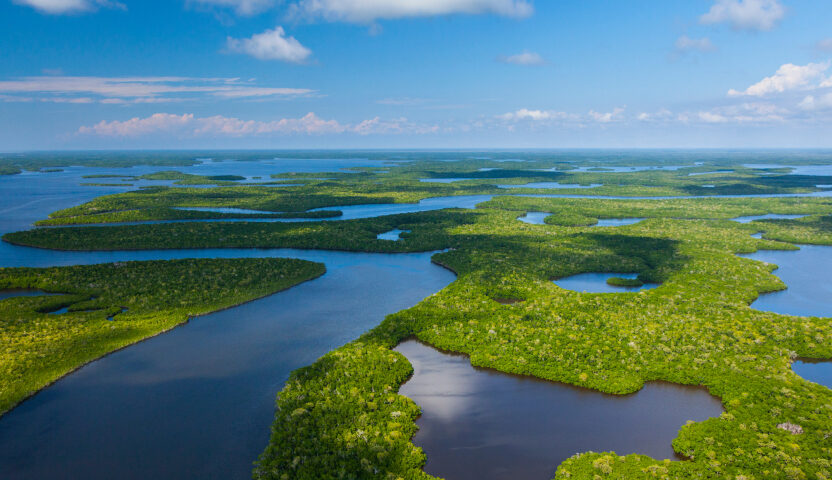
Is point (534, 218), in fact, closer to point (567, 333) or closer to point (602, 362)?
point (567, 333)

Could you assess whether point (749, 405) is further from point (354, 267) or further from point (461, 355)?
point (354, 267)

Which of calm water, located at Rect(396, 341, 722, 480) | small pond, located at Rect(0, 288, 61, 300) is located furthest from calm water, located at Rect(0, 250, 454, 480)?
small pond, located at Rect(0, 288, 61, 300)

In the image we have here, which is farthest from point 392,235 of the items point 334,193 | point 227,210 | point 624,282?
point 334,193

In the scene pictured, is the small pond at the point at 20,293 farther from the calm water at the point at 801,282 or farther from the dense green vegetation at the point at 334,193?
the calm water at the point at 801,282

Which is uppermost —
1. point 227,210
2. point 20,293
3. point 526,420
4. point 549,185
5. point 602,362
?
point 549,185

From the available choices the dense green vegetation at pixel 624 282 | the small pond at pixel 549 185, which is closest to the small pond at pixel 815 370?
the dense green vegetation at pixel 624 282

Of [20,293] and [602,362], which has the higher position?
[20,293]
